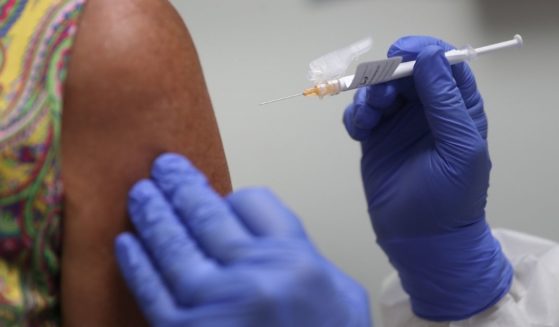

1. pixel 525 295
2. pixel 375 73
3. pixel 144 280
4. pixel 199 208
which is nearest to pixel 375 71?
pixel 375 73

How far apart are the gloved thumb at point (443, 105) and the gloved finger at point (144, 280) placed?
0.64 m

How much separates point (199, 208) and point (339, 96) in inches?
32.1

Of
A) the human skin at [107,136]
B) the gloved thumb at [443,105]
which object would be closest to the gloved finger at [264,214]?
the human skin at [107,136]

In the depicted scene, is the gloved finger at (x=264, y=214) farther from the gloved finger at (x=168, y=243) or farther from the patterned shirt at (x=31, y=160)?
the patterned shirt at (x=31, y=160)

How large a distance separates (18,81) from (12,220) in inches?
7.4

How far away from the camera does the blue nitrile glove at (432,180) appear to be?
965 mm

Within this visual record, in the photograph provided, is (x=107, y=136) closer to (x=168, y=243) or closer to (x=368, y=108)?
(x=168, y=243)

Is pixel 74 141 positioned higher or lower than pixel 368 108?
higher

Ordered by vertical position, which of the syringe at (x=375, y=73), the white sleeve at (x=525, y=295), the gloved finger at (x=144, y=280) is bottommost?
the white sleeve at (x=525, y=295)

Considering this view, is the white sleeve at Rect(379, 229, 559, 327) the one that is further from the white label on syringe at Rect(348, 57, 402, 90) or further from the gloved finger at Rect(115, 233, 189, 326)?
the gloved finger at Rect(115, 233, 189, 326)

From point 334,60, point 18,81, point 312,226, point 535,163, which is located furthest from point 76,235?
point 535,163

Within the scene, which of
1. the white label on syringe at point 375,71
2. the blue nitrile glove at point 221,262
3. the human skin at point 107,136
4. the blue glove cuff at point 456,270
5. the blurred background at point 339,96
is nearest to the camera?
the blue nitrile glove at point 221,262

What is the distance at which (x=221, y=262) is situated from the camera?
0.59 metres

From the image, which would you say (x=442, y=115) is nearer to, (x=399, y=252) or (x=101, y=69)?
(x=399, y=252)
